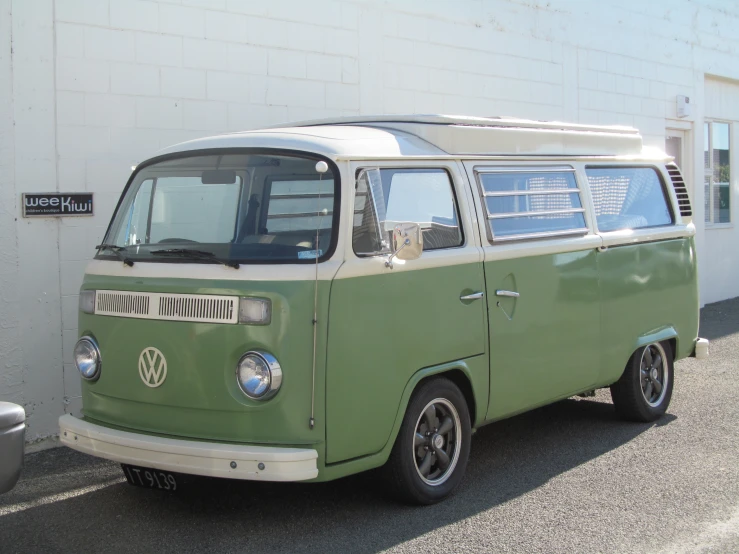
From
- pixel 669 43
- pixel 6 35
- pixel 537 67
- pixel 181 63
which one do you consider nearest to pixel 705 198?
pixel 669 43

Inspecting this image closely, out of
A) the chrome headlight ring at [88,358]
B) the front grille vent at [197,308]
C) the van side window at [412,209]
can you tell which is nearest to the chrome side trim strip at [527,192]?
the van side window at [412,209]

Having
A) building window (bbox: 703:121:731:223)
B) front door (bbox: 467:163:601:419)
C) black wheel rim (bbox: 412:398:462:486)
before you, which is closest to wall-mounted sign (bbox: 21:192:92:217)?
front door (bbox: 467:163:601:419)

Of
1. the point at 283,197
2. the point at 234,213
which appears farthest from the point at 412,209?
the point at 234,213

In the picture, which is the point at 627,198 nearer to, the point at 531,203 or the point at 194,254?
the point at 531,203

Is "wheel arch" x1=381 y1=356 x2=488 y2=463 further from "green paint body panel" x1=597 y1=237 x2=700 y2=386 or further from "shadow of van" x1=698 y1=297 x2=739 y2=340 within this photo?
"shadow of van" x1=698 y1=297 x2=739 y2=340

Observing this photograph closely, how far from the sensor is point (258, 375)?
16.1 ft

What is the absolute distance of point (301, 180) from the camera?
209 inches

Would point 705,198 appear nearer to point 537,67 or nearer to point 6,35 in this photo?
point 537,67

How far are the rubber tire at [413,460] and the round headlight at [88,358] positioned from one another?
178 cm

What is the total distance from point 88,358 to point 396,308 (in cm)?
183

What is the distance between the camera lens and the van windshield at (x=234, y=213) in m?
5.15

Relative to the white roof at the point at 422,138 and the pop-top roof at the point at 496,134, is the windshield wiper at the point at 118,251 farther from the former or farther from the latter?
the pop-top roof at the point at 496,134

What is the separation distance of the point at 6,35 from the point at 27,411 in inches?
111

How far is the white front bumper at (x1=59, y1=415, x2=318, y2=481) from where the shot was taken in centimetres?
478
